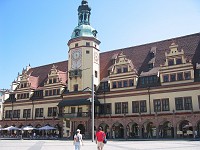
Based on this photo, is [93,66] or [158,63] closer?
[158,63]

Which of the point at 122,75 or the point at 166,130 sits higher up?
the point at 122,75

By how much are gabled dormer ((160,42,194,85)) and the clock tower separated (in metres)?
14.7

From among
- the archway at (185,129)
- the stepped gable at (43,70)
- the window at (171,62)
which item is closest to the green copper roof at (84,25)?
the stepped gable at (43,70)

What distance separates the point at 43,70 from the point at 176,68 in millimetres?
36798

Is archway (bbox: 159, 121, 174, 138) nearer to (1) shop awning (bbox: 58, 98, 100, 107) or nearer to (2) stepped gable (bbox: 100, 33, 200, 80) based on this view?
(2) stepped gable (bbox: 100, 33, 200, 80)

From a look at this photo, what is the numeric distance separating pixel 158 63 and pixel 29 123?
32342 mm

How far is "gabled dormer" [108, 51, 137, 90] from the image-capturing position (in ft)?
156

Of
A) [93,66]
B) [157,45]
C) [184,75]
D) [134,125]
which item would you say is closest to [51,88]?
[93,66]

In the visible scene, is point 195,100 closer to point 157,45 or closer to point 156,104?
point 156,104

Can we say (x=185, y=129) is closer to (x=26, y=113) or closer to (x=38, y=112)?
(x=38, y=112)

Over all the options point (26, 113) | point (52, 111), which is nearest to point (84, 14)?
point (52, 111)

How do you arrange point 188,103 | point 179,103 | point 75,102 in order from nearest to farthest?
point 188,103 → point 179,103 → point 75,102

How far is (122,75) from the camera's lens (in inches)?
1917

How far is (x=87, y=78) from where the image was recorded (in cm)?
5250
